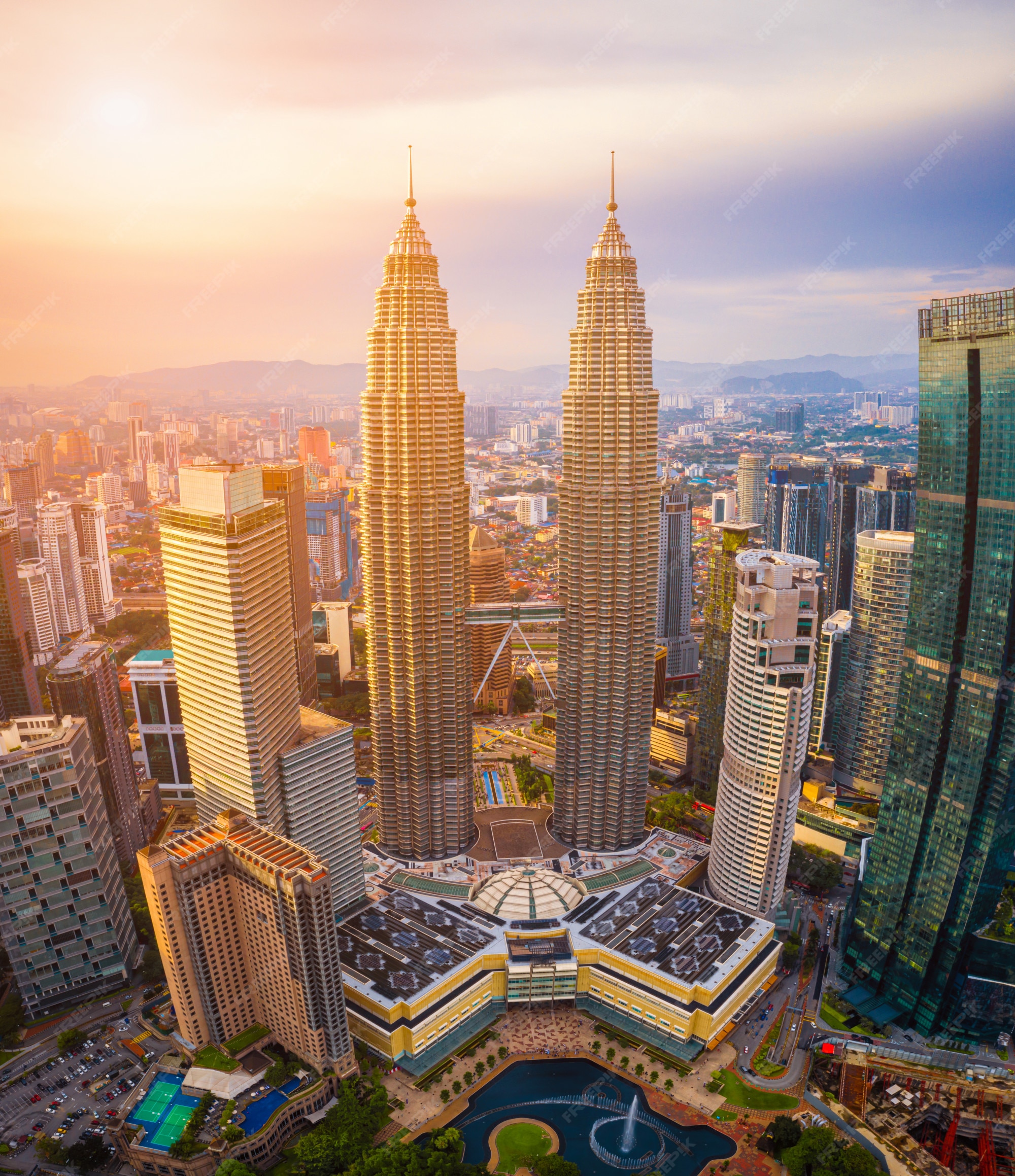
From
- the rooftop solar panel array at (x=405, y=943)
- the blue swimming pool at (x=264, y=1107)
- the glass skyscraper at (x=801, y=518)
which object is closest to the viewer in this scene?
the blue swimming pool at (x=264, y=1107)

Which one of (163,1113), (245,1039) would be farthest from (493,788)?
(163,1113)

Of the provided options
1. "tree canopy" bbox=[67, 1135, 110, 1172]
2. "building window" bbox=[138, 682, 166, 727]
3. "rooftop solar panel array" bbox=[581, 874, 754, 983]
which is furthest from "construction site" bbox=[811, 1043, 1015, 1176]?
"building window" bbox=[138, 682, 166, 727]

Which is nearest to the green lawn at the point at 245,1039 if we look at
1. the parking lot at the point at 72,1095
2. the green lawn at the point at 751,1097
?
the parking lot at the point at 72,1095

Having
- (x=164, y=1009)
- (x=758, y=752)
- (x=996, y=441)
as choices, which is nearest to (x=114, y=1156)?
(x=164, y=1009)

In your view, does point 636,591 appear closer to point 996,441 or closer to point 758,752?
point 758,752

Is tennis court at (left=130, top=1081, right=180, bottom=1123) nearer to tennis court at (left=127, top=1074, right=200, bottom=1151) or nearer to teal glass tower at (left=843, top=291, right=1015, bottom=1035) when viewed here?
tennis court at (left=127, top=1074, right=200, bottom=1151)

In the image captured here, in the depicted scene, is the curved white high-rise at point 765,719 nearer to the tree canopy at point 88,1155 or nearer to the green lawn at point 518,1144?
the green lawn at point 518,1144
